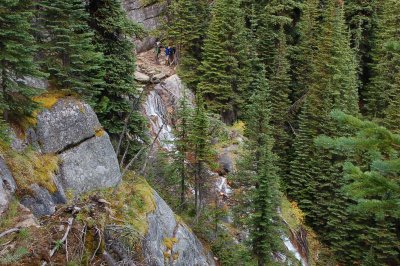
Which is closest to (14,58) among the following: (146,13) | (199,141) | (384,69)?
(199,141)

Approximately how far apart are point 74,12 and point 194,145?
8.53 meters

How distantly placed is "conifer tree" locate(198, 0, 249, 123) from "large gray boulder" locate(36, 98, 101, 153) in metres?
15.1

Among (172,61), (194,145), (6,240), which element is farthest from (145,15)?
(6,240)

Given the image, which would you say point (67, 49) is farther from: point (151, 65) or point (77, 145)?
point (151, 65)

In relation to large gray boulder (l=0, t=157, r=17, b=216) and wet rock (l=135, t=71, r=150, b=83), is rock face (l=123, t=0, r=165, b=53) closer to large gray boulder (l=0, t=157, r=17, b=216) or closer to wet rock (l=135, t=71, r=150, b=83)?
wet rock (l=135, t=71, r=150, b=83)

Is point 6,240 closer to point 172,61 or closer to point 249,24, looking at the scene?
point 172,61

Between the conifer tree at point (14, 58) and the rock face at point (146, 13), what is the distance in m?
23.0

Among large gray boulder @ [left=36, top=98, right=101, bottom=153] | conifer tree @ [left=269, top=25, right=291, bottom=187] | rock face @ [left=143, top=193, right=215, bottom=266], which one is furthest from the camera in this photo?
conifer tree @ [left=269, top=25, right=291, bottom=187]

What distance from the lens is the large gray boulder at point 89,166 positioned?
13.2 m

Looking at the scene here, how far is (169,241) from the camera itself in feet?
42.6

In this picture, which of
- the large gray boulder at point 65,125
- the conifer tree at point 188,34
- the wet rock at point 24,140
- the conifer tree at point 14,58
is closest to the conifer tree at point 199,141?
the large gray boulder at point 65,125

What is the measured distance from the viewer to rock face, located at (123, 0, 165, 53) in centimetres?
3444

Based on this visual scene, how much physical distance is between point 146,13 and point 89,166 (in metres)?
24.2

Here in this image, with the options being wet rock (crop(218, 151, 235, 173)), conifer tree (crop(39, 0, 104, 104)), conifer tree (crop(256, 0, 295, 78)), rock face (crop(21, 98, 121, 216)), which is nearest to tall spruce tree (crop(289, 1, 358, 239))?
conifer tree (crop(256, 0, 295, 78))
